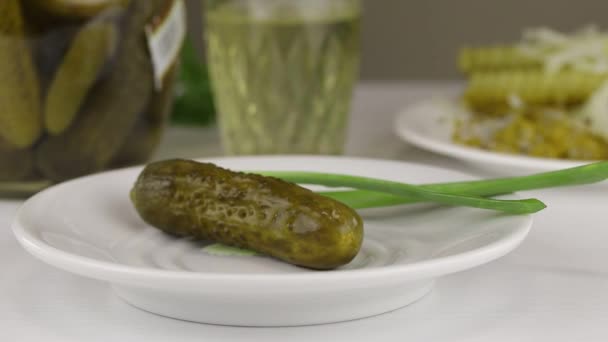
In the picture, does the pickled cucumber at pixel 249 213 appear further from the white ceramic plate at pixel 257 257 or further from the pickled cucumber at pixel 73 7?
the pickled cucumber at pixel 73 7

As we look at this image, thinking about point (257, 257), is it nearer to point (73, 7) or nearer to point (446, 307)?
point (446, 307)

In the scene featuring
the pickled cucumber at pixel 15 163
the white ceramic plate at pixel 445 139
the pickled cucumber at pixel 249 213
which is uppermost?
the pickled cucumber at pixel 249 213

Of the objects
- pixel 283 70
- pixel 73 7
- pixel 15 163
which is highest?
pixel 73 7

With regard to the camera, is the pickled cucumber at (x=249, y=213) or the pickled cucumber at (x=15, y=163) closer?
the pickled cucumber at (x=249, y=213)

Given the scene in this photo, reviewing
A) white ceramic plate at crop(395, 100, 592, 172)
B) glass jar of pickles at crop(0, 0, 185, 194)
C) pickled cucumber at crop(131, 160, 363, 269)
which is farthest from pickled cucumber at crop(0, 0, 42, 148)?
white ceramic plate at crop(395, 100, 592, 172)

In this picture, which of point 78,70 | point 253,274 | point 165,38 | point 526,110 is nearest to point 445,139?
point 526,110

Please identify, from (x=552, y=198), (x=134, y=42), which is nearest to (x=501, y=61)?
(x=552, y=198)

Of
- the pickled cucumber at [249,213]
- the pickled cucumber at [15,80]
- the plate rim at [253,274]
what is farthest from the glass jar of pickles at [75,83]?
the plate rim at [253,274]

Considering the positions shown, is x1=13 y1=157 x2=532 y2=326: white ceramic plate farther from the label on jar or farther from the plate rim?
the label on jar
